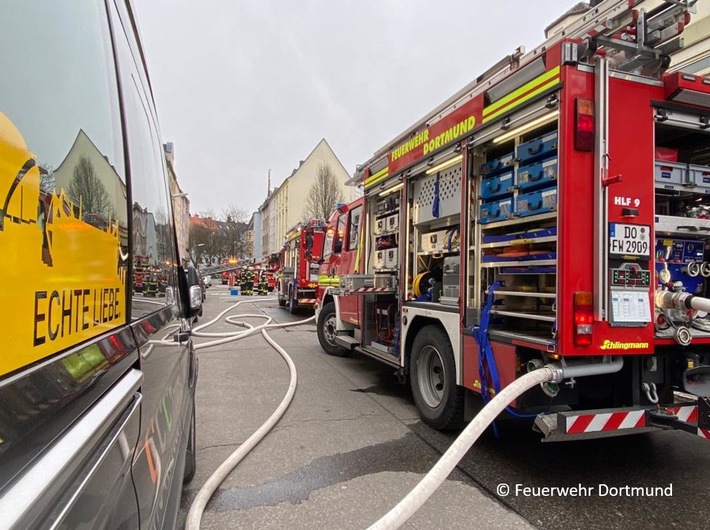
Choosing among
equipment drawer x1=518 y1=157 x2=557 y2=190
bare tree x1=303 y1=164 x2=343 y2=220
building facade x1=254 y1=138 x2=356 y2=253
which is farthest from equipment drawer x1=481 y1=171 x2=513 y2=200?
building facade x1=254 y1=138 x2=356 y2=253

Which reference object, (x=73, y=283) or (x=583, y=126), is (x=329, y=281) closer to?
(x=583, y=126)

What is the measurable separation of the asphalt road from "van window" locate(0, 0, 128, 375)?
2.36 metres

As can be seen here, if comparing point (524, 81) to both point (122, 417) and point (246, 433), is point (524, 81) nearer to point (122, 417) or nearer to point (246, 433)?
point (122, 417)

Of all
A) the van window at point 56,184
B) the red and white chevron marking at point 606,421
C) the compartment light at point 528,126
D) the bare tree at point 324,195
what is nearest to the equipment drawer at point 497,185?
the compartment light at point 528,126

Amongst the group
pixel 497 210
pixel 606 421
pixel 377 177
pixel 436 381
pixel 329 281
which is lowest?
pixel 436 381

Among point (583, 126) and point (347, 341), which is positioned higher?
point (583, 126)

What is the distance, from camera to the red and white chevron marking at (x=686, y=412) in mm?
3162

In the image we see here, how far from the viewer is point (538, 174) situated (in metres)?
3.47

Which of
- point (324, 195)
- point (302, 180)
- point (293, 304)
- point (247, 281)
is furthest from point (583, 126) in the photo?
point (302, 180)

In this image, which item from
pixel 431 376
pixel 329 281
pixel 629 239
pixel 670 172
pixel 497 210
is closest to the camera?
pixel 629 239

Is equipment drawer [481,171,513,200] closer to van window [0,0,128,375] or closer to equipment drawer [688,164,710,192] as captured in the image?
equipment drawer [688,164,710,192]

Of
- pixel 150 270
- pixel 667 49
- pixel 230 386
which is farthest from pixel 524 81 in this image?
pixel 230 386

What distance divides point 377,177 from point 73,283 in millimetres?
5398

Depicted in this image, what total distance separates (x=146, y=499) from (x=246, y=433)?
3.24 m
